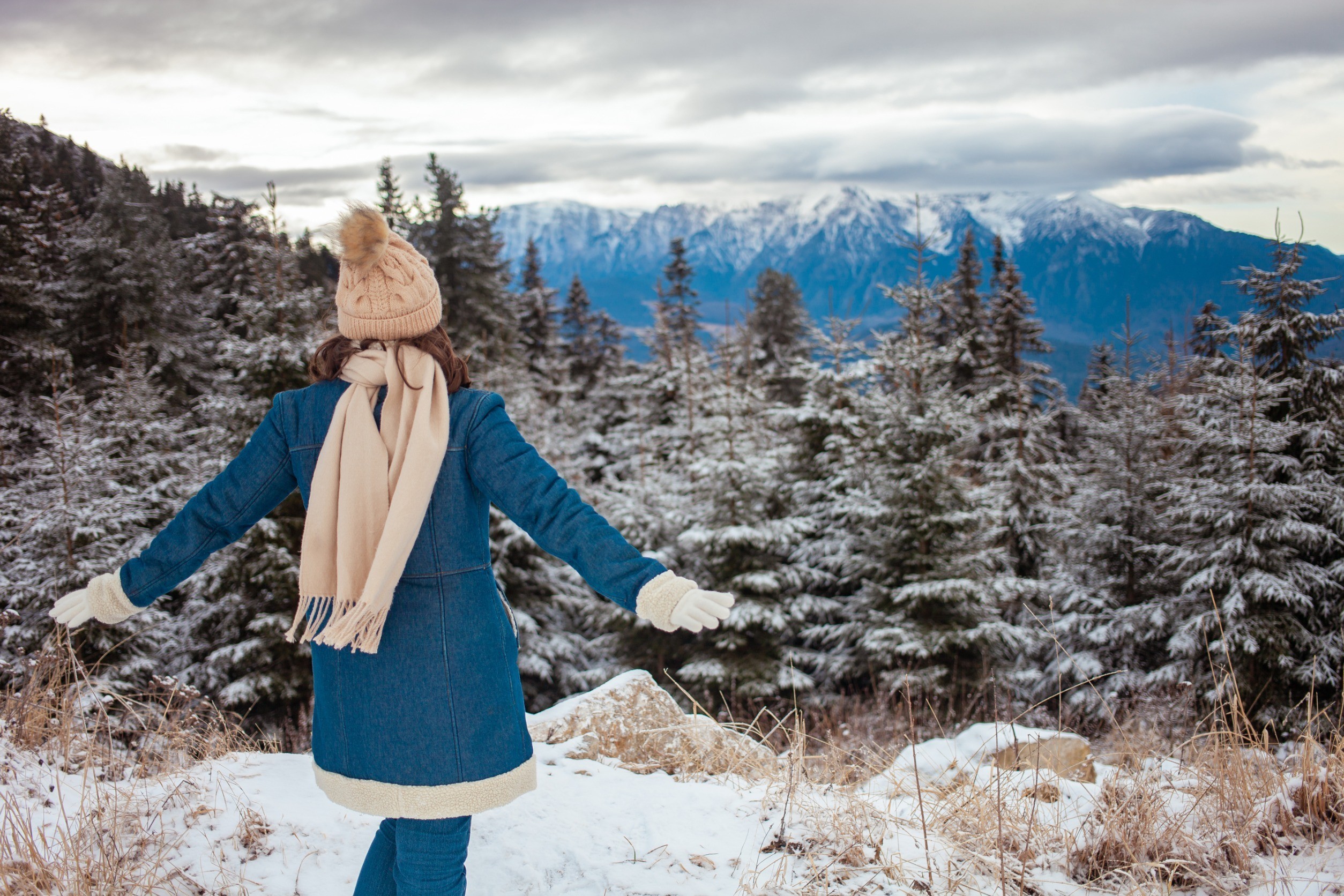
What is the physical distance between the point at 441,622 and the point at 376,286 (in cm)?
96

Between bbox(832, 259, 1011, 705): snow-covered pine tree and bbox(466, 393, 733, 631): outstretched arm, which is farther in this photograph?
bbox(832, 259, 1011, 705): snow-covered pine tree

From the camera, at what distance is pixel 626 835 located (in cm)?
323

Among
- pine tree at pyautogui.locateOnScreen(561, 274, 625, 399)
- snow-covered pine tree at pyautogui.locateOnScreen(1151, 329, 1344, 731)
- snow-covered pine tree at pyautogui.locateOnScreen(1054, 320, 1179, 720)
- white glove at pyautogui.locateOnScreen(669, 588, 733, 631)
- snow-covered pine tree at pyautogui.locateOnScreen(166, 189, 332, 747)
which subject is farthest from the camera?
pine tree at pyautogui.locateOnScreen(561, 274, 625, 399)

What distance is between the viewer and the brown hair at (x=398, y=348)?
2176 mm

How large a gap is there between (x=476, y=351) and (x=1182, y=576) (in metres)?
19.9

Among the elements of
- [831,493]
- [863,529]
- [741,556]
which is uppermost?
[831,493]

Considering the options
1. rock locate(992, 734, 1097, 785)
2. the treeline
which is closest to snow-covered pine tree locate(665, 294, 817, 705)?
the treeline

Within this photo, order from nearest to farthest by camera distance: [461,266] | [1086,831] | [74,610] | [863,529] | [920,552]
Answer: [74,610], [1086,831], [920,552], [863,529], [461,266]

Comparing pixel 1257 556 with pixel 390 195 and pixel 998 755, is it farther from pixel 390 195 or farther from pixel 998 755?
pixel 390 195

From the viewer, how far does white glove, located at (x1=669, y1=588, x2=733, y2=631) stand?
1801 millimetres

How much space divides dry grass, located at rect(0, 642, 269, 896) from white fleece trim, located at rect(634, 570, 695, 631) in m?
2.04

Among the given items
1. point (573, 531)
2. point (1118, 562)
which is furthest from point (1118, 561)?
point (573, 531)

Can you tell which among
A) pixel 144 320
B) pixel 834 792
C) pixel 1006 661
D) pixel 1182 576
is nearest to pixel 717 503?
pixel 1006 661

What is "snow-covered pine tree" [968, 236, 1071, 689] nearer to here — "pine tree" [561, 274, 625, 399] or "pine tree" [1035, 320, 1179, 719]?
"pine tree" [1035, 320, 1179, 719]
